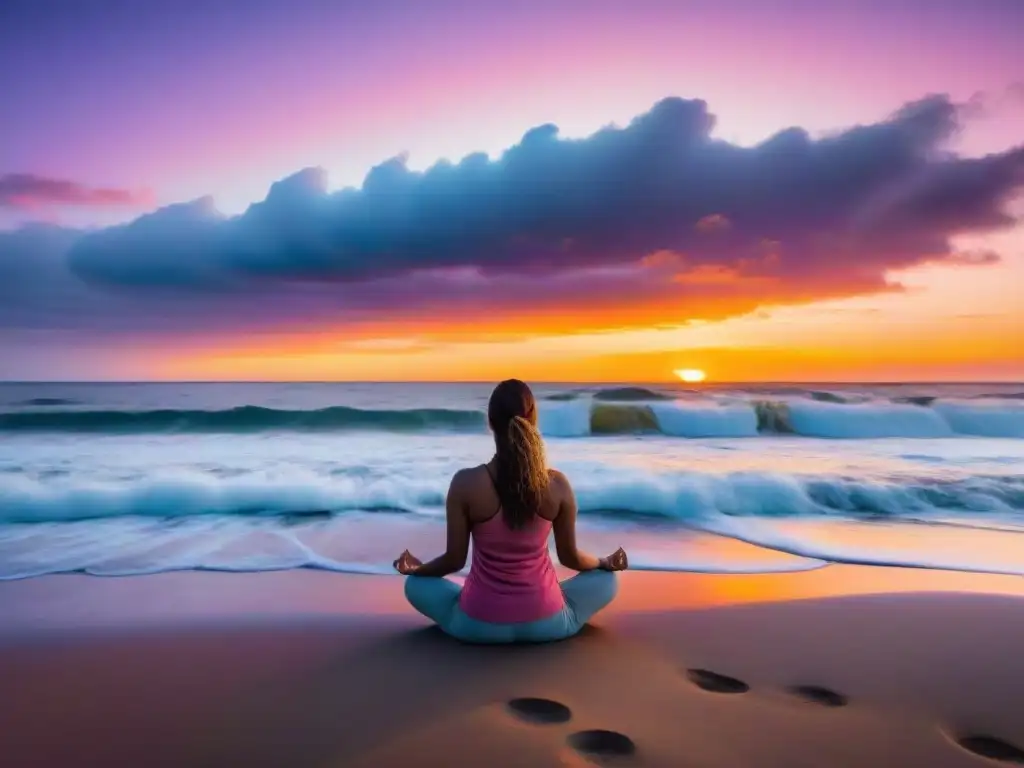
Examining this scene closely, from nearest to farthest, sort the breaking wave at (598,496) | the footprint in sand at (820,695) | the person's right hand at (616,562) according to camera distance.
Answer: the footprint in sand at (820,695)
the person's right hand at (616,562)
the breaking wave at (598,496)

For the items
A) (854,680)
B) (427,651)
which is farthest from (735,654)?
(427,651)

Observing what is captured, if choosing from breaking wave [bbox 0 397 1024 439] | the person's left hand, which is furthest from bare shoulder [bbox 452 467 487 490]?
breaking wave [bbox 0 397 1024 439]

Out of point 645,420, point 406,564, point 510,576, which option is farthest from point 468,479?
point 645,420

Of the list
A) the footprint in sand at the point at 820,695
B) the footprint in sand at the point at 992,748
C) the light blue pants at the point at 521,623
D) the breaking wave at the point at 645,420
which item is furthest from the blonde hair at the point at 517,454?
the breaking wave at the point at 645,420

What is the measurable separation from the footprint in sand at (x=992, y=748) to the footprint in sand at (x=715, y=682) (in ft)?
2.60

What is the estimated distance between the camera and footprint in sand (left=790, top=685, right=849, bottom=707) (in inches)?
114

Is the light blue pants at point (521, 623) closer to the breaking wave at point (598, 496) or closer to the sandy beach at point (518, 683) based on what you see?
the sandy beach at point (518, 683)

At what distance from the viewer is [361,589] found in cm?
480

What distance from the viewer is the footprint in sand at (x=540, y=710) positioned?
2730mm

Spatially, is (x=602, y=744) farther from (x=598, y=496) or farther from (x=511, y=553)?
(x=598, y=496)

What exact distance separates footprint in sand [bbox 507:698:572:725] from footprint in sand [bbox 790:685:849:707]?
100 centimetres

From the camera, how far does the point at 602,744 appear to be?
2543 mm

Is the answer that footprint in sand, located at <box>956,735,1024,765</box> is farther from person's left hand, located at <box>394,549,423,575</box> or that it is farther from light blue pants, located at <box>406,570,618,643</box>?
person's left hand, located at <box>394,549,423,575</box>

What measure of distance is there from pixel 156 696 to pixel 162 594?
1.86 metres
